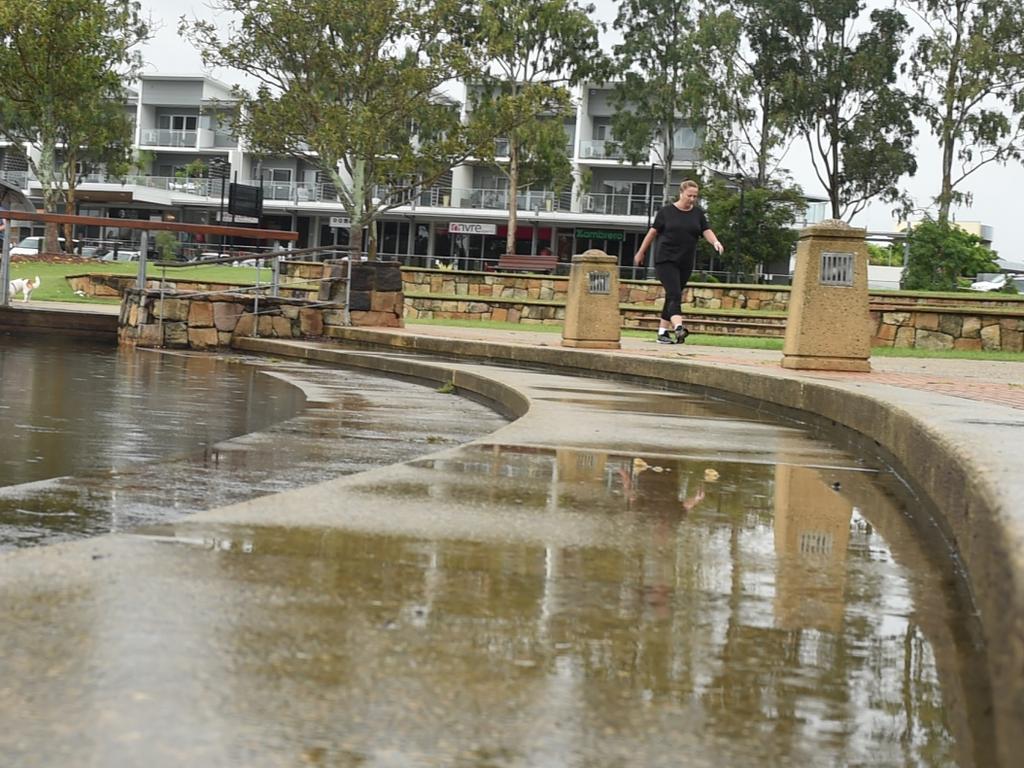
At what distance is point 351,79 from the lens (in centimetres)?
4016

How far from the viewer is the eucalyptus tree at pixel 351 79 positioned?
129 ft

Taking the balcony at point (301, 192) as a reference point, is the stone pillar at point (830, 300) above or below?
below

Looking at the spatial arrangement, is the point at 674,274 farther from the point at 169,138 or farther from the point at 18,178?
the point at 18,178

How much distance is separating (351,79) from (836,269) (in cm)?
3156

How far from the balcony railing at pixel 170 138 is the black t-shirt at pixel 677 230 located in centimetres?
6440

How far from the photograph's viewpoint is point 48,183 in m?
Result: 44.1

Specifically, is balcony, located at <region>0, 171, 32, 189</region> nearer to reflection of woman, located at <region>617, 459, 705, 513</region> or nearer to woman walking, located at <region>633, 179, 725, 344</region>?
woman walking, located at <region>633, 179, 725, 344</region>

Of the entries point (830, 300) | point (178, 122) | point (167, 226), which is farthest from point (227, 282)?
point (178, 122)

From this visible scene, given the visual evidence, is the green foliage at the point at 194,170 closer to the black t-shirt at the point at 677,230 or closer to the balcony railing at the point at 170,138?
the balcony railing at the point at 170,138

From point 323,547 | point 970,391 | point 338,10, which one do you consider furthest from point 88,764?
point 338,10

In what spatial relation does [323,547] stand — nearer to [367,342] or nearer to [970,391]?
[970,391]

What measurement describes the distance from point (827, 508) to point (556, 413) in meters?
2.93

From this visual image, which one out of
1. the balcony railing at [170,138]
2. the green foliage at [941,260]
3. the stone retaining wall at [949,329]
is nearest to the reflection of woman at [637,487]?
the stone retaining wall at [949,329]

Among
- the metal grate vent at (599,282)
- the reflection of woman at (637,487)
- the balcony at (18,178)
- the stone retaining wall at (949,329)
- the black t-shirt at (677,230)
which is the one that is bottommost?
the reflection of woman at (637,487)
